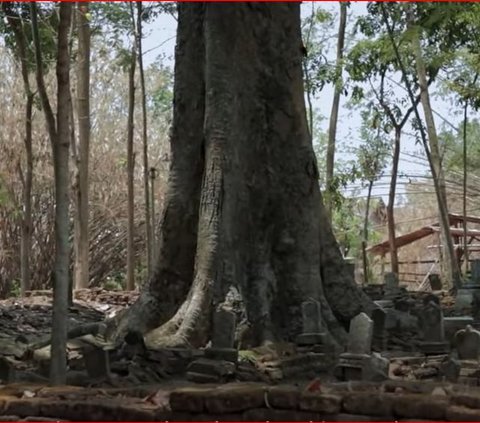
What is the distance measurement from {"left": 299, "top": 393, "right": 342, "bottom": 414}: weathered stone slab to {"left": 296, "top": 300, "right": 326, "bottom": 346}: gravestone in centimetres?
314

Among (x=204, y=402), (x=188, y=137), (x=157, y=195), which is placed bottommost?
(x=204, y=402)

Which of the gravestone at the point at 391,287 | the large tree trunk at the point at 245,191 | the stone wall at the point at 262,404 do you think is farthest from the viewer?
the gravestone at the point at 391,287

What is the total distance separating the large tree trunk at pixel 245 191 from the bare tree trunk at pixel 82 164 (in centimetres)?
876

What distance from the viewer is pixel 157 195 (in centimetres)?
2662

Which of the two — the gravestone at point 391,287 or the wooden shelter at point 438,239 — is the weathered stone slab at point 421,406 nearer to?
the gravestone at point 391,287

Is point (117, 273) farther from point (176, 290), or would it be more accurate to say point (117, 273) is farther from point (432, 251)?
point (176, 290)

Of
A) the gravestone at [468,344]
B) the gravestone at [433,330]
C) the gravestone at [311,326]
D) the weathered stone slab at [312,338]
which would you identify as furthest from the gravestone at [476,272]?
the gravestone at [468,344]

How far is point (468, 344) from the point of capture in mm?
6512

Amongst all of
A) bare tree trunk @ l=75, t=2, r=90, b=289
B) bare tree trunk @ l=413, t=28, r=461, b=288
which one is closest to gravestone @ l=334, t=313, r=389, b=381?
bare tree trunk @ l=413, t=28, r=461, b=288

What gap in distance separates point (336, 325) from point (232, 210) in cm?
149

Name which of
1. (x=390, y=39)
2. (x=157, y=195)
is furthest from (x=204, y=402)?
(x=157, y=195)

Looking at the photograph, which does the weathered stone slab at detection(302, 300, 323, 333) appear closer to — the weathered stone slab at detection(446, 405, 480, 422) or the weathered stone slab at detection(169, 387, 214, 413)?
the weathered stone slab at detection(169, 387, 214, 413)

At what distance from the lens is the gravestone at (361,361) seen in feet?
18.7

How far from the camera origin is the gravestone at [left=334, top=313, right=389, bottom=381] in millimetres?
5688
